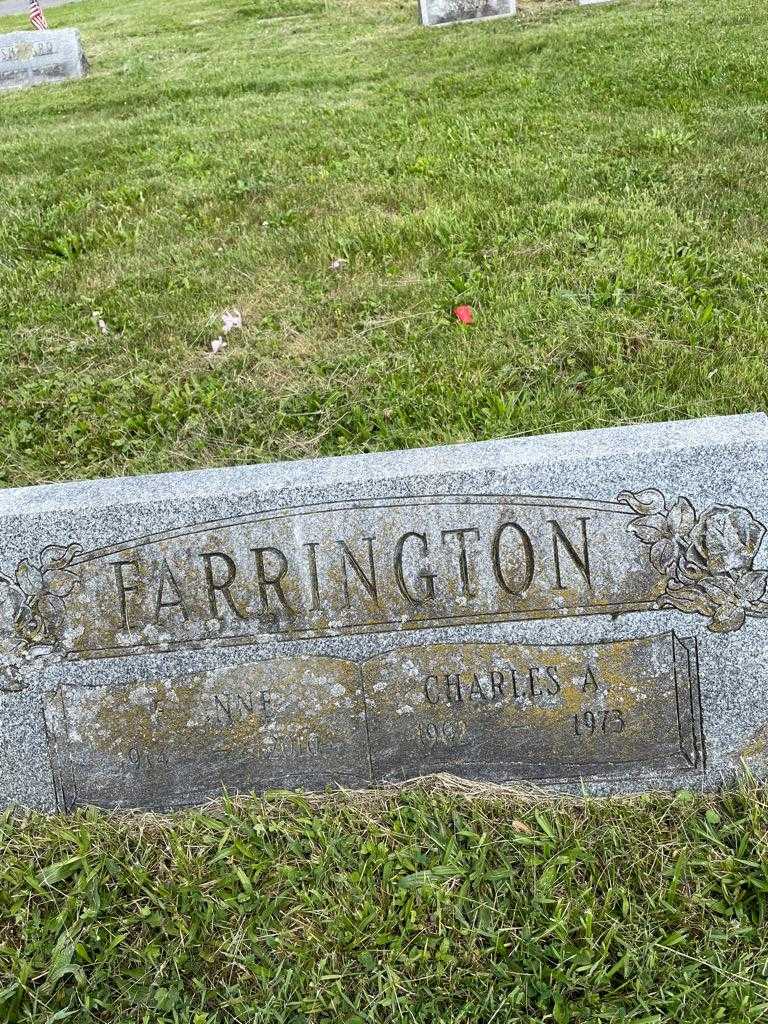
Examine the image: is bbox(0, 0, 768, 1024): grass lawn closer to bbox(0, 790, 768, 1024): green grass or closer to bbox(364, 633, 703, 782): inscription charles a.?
bbox(0, 790, 768, 1024): green grass

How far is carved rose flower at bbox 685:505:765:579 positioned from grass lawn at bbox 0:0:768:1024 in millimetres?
640

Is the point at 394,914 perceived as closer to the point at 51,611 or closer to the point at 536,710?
the point at 536,710

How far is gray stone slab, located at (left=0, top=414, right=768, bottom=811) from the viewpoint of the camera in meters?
2.38

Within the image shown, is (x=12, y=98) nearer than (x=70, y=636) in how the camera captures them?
No

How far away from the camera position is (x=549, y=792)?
254cm

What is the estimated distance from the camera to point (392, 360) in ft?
13.2

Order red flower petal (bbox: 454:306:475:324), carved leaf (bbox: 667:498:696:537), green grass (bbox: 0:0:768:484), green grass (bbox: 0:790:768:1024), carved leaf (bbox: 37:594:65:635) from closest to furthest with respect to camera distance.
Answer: green grass (bbox: 0:790:768:1024) < carved leaf (bbox: 667:498:696:537) < carved leaf (bbox: 37:594:65:635) < green grass (bbox: 0:0:768:484) < red flower petal (bbox: 454:306:475:324)

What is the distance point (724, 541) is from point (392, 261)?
2.90m

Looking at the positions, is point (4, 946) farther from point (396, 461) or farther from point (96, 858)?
point (396, 461)

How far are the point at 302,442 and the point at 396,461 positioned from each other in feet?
4.25

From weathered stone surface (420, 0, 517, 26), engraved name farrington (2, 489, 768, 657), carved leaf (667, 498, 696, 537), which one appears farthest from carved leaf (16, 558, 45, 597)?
weathered stone surface (420, 0, 517, 26)

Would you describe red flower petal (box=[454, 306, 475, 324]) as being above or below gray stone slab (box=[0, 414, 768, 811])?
above

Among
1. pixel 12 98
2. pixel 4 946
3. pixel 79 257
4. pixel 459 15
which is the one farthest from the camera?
pixel 459 15

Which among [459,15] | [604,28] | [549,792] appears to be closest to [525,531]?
[549,792]
